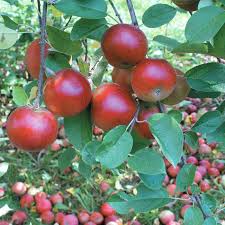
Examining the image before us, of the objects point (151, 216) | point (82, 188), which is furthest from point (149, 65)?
point (82, 188)

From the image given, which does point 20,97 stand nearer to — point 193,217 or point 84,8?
point 84,8

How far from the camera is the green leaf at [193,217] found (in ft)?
2.25

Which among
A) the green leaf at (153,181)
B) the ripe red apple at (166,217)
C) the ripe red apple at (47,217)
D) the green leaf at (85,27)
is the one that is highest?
the green leaf at (85,27)

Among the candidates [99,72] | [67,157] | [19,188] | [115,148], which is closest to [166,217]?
[19,188]

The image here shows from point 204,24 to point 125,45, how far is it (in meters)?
0.11

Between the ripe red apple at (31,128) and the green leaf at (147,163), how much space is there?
114mm

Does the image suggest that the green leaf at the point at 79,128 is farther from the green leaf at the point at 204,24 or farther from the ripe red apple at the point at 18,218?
the ripe red apple at the point at 18,218

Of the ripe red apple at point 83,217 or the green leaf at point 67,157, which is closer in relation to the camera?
the green leaf at point 67,157

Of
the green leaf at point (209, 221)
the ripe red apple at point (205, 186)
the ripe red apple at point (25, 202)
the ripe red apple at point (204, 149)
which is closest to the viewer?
the green leaf at point (209, 221)

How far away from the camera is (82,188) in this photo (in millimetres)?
2154

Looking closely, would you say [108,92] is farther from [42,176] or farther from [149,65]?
[42,176]

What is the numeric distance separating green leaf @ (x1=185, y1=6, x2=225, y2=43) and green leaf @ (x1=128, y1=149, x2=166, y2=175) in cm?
15

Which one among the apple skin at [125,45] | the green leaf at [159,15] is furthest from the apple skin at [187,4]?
the apple skin at [125,45]

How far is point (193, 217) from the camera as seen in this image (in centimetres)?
69
